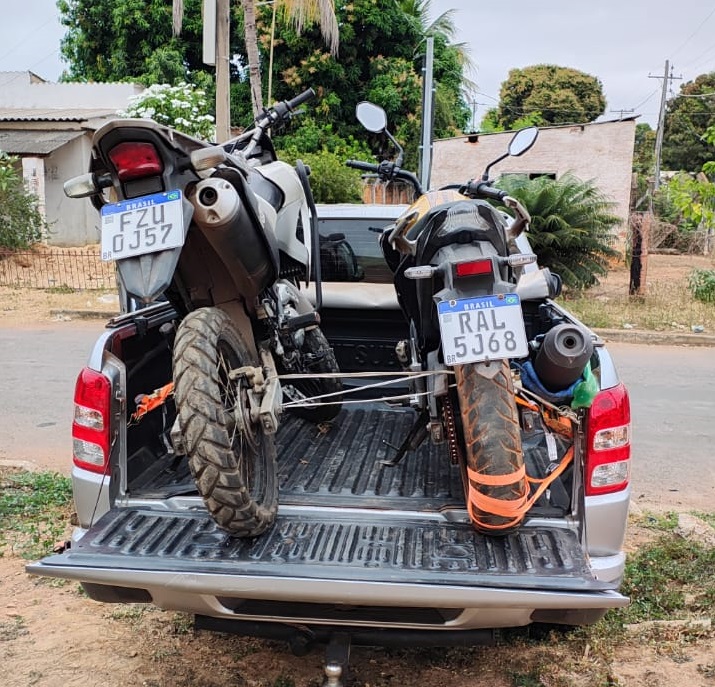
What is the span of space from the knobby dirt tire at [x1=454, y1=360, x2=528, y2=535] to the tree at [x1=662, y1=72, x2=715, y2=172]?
4336 cm

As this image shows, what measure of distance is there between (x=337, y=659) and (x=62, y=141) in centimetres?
2024

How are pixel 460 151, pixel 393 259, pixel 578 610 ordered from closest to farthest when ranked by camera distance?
1. pixel 578 610
2. pixel 393 259
3. pixel 460 151

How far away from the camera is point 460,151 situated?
19062mm

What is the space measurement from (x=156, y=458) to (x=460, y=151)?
55.3 ft

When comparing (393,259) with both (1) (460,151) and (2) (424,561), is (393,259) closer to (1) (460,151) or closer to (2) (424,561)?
(2) (424,561)

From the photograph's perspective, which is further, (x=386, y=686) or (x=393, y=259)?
(x=393, y=259)

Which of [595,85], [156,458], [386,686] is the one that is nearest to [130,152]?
[156,458]

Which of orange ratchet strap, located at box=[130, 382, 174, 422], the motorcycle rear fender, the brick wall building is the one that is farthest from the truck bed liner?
the brick wall building

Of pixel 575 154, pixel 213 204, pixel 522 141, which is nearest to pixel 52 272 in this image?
pixel 575 154

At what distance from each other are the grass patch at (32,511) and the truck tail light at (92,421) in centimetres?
121

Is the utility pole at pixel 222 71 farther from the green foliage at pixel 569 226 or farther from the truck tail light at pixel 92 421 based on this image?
the truck tail light at pixel 92 421

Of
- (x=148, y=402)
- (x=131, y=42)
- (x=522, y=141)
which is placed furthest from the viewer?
(x=131, y=42)

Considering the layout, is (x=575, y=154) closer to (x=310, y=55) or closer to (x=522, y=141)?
(x=310, y=55)

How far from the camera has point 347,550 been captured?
2566 millimetres
